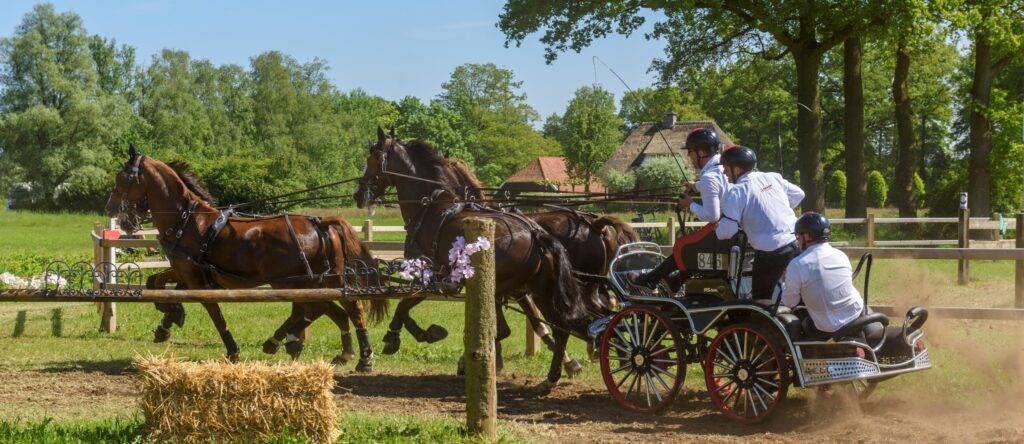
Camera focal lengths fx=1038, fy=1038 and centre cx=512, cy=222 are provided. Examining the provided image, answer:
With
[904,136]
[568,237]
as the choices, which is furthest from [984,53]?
[568,237]

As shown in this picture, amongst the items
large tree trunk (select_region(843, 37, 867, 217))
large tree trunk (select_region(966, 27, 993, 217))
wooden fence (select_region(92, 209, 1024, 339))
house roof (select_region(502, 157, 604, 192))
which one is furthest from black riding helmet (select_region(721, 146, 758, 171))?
house roof (select_region(502, 157, 604, 192))

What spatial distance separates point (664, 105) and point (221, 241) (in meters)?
18.8

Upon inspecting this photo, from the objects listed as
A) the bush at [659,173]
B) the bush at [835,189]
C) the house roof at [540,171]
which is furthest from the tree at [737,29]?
the house roof at [540,171]

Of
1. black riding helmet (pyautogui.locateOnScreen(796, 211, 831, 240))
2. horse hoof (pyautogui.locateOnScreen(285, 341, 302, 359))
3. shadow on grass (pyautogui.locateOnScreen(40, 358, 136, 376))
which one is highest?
black riding helmet (pyautogui.locateOnScreen(796, 211, 831, 240))

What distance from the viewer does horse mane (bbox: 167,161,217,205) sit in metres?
10.9

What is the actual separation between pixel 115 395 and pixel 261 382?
10.2 ft

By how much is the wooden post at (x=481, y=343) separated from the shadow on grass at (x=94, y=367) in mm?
4876

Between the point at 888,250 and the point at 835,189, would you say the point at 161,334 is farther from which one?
the point at 835,189

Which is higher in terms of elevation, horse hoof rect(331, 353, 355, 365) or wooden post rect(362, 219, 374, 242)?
wooden post rect(362, 219, 374, 242)

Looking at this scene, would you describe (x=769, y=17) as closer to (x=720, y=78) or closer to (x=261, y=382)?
(x=720, y=78)

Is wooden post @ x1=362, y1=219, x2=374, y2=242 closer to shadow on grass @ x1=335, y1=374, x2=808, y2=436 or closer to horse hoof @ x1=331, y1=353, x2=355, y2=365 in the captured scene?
horse hoof @ x1=331, y1=353, x2=355, y2=365

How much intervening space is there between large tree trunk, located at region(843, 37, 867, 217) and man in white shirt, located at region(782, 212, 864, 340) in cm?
1839

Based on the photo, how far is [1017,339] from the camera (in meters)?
8.90

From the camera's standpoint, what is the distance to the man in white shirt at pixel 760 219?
7.51 m
